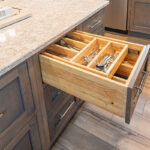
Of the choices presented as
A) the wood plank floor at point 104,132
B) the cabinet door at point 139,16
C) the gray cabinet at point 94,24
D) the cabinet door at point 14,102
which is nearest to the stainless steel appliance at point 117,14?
the cabinet door at point 139,16

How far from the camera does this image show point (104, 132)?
167 centimetres

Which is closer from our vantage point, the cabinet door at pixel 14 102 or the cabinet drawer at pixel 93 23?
the cabinet door at pixel 14 102

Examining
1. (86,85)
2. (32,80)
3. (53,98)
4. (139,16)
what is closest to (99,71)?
(86,85)

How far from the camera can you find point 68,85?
1058 millimetres

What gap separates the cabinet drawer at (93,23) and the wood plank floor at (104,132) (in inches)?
29.0

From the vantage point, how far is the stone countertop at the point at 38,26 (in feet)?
3.16

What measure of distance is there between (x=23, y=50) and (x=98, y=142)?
99 cm

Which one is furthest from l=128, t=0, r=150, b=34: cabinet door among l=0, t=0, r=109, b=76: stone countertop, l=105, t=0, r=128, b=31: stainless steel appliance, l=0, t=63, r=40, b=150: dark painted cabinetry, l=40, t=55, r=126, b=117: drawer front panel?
l=0, t=63, r=40, b=150: dark painted cabinetry

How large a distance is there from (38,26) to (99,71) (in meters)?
0.52

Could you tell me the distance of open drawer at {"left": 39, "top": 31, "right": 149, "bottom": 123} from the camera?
91 cm

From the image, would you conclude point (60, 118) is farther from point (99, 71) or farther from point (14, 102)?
point (99, 71)

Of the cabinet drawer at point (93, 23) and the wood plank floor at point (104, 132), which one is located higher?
the cabinet drawer at point (93, 23)

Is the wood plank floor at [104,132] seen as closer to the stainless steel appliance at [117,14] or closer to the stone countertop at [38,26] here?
the stone countertop at [38,26]

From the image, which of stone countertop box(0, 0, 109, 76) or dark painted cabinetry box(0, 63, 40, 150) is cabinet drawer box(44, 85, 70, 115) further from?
stone countertop box(0, 0, 109, 76)
